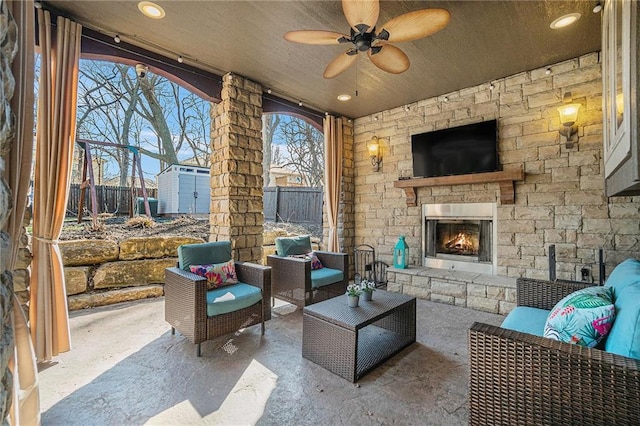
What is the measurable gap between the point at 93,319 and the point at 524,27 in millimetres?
5061

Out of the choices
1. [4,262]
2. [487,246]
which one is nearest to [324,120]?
[487,246]

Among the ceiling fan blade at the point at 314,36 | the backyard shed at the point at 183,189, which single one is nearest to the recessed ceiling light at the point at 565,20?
the ceiling fan blade at the point at 314,36

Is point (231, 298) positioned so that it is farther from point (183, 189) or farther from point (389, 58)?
point (183, 189)

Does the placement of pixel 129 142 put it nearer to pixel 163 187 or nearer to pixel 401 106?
pixel 163 187

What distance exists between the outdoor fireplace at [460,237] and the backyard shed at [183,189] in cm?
394

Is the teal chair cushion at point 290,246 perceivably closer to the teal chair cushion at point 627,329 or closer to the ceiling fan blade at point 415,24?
the ceiling fan blade at point 415,24

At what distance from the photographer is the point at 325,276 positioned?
139 inches

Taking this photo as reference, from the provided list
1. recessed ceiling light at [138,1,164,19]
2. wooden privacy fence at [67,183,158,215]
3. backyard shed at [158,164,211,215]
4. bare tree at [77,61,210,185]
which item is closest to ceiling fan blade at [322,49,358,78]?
recessed ceiling light at [138,1,164,19]

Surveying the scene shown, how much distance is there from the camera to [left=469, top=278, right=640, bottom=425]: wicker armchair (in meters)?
1.12

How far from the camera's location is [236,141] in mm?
3660

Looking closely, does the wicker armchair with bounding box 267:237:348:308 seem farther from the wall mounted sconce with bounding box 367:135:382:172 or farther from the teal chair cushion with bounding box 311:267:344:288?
the wall mounted sconce with bounding box 367:135:382:172

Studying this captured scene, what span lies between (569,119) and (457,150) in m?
1.21

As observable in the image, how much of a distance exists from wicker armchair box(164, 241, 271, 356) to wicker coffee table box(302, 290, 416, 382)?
593 mm

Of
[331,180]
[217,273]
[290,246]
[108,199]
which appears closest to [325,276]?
[290,246]
